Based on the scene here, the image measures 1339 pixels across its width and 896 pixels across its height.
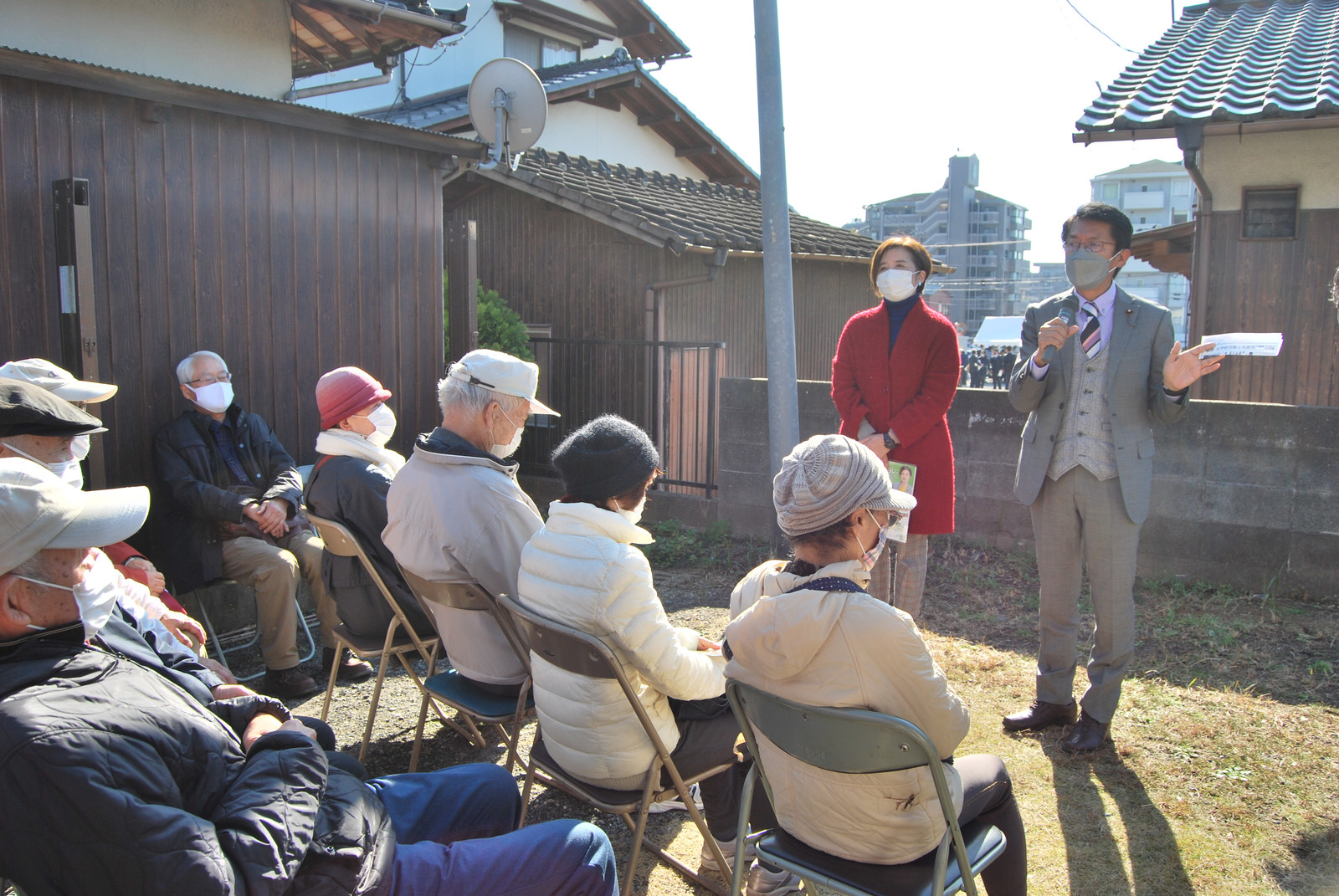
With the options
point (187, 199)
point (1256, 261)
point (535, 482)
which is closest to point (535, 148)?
point (535, 482)

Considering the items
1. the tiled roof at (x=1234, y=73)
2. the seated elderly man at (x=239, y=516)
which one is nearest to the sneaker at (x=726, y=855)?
the seated elderly man at (x=239, y=516)

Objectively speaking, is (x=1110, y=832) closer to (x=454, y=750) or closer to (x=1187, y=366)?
(x=1187, y=366)

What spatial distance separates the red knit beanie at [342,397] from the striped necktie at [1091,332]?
3026 mm

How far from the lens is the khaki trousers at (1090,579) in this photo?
3578 millimetres

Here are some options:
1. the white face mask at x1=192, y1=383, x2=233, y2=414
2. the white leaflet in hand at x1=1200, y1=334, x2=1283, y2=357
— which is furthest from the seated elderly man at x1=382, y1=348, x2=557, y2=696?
the white leaflet in hand at x1=1200, y1=334, x2=1283, y2=357

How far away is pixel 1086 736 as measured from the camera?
11.8 feet

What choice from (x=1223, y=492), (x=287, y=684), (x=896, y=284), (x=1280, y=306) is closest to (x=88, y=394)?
(x=287, y=684)

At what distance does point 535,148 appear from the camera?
499 inches

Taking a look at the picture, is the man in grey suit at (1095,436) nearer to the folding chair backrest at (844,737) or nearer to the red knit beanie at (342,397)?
the folding chair backrest at (844,737)

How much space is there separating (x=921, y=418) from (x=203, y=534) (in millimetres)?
3597

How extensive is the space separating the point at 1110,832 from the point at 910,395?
197cm

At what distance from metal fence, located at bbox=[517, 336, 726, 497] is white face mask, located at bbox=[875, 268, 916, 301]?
11.2ft

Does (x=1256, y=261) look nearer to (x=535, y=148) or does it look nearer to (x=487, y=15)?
(x=535, y=148)

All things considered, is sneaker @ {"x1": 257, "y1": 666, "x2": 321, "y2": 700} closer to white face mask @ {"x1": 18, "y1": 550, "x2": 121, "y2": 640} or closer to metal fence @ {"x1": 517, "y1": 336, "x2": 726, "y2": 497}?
white face mask @ {"x1": 18, "y1": 550, "x2": 121, "y2": 640}
